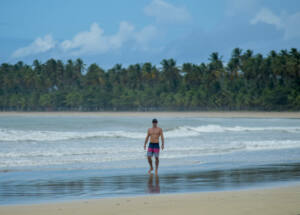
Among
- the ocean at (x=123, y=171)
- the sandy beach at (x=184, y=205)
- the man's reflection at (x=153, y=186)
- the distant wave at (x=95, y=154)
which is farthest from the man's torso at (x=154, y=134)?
the sandy beach at (x=184, y=205)

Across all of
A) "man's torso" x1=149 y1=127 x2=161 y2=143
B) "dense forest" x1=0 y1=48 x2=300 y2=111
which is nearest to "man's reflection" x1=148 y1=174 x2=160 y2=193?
"man's torso" x1=149 y1=127 x2=161 y2=143

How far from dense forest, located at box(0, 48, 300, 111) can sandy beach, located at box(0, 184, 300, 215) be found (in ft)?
299

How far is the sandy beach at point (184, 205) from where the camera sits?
6227mm

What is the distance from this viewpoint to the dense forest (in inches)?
3974

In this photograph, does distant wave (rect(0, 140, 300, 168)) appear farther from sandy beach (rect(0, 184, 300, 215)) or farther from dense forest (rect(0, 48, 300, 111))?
dense forest (rect(0, 48, 300, 111))

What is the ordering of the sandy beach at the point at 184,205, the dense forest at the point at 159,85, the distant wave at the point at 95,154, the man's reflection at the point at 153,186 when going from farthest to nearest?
the dense forest at the point at 159,85 < the distant wave at the point at 95,154 < the man's reflection at the point at 153,186 < the sandy beach at the point at 184,205

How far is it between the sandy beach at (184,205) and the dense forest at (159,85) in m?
91.2

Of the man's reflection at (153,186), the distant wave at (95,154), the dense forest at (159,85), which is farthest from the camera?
the dense forest at (159,85)

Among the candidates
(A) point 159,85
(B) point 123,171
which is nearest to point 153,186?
(B) point 123,171

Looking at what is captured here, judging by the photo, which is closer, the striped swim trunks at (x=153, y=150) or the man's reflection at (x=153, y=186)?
the man's reflection at (x=153, y=186)

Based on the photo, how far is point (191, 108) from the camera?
111m

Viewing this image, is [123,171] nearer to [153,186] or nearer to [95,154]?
[153,186]

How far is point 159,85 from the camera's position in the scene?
122000 mm

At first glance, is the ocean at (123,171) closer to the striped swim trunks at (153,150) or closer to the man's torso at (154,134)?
the striped swim trunks at (153,150)
